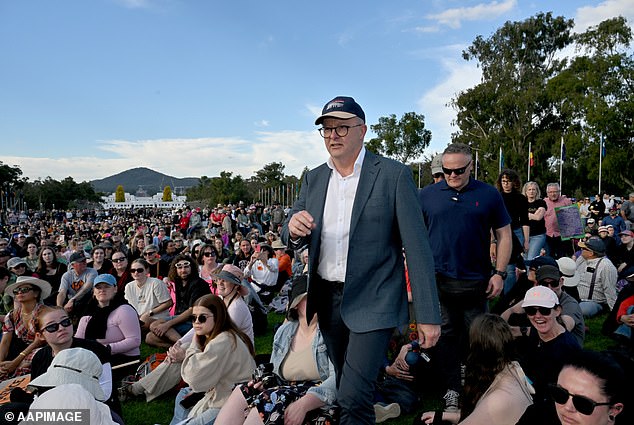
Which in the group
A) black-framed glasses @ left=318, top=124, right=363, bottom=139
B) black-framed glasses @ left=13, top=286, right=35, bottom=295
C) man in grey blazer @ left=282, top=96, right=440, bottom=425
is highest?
black-framed glasses @ left=318, top=124, right=363, bottom=139

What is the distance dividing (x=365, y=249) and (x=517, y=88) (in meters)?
38.3

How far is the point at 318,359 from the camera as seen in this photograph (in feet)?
12.0

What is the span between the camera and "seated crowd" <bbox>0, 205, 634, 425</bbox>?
278 centimetres

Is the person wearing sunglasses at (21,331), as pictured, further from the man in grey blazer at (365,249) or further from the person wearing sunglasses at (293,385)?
the man in grey blazer at (365,249)

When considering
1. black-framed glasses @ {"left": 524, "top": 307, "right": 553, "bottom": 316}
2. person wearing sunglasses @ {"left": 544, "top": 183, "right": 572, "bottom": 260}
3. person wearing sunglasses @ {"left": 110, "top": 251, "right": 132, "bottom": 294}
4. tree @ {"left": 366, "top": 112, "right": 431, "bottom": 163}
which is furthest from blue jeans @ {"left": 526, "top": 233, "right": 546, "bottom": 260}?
tree @ {"left": 366, "top": 112, "right": 431, "bottom": 163}

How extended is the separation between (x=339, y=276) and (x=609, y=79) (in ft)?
126

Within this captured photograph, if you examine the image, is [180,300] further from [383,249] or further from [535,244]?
[383,249]

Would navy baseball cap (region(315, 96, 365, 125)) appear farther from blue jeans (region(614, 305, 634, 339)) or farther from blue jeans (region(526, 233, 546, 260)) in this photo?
blue jeans (region(526, 233, 546, 260))

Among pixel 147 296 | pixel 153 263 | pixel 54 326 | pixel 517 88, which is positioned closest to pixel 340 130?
pixel 54 326

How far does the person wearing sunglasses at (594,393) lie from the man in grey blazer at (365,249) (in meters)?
0.73

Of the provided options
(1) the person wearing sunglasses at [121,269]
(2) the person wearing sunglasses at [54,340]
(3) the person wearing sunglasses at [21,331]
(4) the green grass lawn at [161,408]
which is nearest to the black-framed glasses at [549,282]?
(4) the green grass lawn at [161,408]

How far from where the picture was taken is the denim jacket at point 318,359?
318 centimetres

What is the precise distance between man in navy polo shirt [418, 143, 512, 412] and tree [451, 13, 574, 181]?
3519 cm

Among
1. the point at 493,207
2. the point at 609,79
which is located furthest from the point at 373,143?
the point at 493,207
